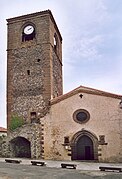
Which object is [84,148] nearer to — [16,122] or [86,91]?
[86,91]

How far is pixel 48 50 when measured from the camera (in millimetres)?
26594

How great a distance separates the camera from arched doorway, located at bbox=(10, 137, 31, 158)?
82.3 ft

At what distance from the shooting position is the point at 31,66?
26.8 meters

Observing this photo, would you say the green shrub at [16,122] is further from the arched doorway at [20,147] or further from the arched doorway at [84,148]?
the arched doorway at [84,148]

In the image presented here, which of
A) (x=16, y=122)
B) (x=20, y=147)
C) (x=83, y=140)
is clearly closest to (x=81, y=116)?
(x=83, y=140)

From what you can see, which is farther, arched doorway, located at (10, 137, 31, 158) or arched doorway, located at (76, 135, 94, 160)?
arched doorway, located at (10, 137, 31, 158)

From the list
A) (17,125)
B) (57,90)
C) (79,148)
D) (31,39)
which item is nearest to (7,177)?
(79,148)

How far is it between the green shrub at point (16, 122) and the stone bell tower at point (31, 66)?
0.40 metres

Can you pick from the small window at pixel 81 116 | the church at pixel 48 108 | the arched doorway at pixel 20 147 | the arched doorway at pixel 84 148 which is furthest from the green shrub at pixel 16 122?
the arched doorway at pixel 84 148

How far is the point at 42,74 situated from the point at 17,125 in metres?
5.65

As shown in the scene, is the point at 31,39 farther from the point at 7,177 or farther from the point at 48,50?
the point at 7,177

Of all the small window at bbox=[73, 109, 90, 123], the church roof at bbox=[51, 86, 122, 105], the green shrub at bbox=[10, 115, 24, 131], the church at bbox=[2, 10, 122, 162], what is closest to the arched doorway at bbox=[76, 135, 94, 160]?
the church at bbox=[2, 10, 122, 162]

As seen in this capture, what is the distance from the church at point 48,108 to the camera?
22.5 meters

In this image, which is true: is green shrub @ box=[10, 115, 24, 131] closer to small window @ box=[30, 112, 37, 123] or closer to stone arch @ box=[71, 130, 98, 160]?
small window @ box=[30, 112, 37, 123]
